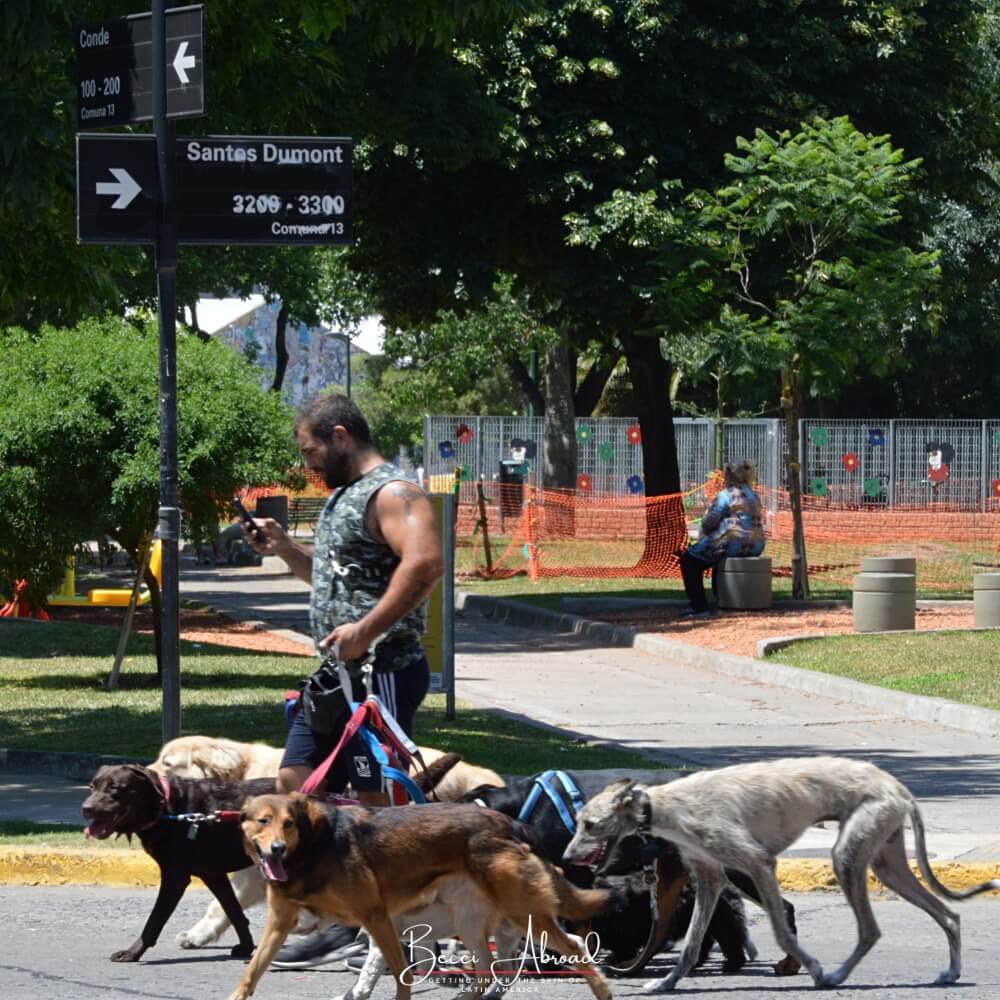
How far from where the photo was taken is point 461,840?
588 centimetres

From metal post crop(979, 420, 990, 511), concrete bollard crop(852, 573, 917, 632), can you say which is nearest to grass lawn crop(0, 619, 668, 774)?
concrete bollard crop(852, 573, 917, 632)

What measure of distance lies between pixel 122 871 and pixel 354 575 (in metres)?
2.97

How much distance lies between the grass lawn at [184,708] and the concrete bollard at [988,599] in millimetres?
7015

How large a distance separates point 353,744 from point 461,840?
80 cm

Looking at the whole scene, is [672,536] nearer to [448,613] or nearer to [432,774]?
[448,613]

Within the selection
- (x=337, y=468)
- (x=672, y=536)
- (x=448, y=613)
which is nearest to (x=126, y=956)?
(x=337, y=468)

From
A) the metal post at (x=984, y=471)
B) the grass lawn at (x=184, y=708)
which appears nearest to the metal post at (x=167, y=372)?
the grass lawn at (x=184, y=708)

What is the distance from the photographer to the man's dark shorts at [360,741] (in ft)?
21.5

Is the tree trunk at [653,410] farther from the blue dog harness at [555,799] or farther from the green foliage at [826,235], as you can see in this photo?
the blue dog harness at [555,799]

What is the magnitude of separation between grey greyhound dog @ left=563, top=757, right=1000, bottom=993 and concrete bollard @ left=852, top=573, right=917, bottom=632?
44.0 feet

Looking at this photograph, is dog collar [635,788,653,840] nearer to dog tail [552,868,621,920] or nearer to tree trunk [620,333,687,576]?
dog tail [552,868,621,920]

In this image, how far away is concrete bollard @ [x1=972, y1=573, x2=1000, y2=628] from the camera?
65.2 feet

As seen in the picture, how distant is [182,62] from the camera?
9.02 meters

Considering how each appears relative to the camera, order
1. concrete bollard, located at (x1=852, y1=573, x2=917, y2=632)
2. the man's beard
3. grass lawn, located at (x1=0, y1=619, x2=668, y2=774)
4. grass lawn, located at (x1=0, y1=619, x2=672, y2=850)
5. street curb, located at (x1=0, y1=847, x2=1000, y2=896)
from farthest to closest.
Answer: concrete bollard, located at (x1=852, y1=573, x2=917, y2=632) < grass lawn, located at (x1=0, y1=619, x2=668, y2=774) < grass lawn, located at (x1=0, y1=619, x2=672, y2=850) < street curb, located at (x1=0, y1=847, x2=1000, y2=896) < the man's beard
